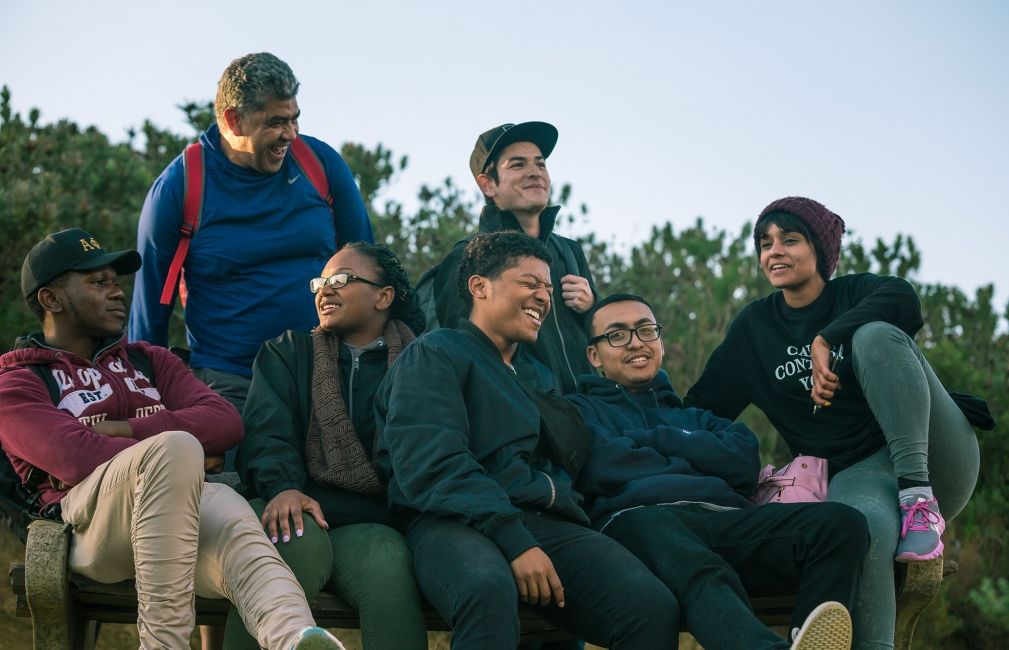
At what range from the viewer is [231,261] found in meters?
4.79

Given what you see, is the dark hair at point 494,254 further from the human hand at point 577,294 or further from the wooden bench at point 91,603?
the wooden bench at point 91,603

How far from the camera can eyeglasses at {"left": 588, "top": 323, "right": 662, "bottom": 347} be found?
15.7 feet

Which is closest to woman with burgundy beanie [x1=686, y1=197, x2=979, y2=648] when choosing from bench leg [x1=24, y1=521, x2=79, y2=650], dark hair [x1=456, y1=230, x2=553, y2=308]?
dark hair [x1=456, y1=230, x2=553, y2=308]

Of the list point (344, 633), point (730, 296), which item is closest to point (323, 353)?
point (344, 633)

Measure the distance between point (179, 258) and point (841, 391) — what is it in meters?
2.63

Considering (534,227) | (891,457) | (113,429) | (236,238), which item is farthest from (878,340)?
(113,429)

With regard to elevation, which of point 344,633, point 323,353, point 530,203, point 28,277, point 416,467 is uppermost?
point 530,203

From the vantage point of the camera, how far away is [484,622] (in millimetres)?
3557

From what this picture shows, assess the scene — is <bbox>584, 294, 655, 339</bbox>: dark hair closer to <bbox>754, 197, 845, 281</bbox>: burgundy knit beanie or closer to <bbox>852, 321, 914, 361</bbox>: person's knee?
<bbox>754, 197, 845, 281</bbox>: burgundy knit beanie

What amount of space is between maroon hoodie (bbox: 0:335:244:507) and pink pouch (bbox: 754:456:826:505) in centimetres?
200

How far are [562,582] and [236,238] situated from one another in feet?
6.40

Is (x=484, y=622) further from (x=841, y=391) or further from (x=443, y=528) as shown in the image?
(x=841, y=391)

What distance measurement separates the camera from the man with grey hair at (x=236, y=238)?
4.75 metres

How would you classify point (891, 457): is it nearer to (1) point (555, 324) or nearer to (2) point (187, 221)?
(1) point (555, 324)
